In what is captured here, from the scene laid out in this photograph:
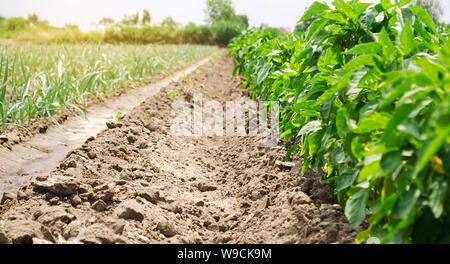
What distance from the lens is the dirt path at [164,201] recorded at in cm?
183

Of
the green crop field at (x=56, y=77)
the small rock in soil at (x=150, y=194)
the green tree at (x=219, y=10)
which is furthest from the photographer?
the green tree at (x=219, y=10)

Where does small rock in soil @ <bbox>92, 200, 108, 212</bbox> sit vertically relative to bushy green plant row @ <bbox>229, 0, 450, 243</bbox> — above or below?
below

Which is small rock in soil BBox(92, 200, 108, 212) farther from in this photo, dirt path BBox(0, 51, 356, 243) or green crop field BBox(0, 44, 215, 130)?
green crop field BBox(0, 44, 215, 130)

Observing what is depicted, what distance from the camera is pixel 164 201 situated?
2.52m

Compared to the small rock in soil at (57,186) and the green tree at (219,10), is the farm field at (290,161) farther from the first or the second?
the green tree at (219,10)

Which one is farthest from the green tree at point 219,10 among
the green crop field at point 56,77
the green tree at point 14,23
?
the green crop field at point 56,77

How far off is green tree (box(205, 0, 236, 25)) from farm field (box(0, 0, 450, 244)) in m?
59.1

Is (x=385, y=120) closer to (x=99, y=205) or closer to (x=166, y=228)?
(x=166, y=228)

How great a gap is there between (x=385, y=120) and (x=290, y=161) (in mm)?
1730

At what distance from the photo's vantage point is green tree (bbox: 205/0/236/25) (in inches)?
2383

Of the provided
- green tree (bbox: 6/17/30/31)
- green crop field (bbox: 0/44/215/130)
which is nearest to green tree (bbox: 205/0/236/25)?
green tree (bbox: 6/17/30/31)

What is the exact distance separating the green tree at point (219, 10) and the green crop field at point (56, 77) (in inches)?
2079

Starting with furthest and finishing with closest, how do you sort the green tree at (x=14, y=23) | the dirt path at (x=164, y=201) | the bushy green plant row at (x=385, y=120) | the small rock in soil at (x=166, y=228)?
the green tree at (x=14, y=23) < the small rock in soil at (x=166, y=228) < the dirt path at (x=164, y=201) < the bushy green plant row at (x=385, y=120)
